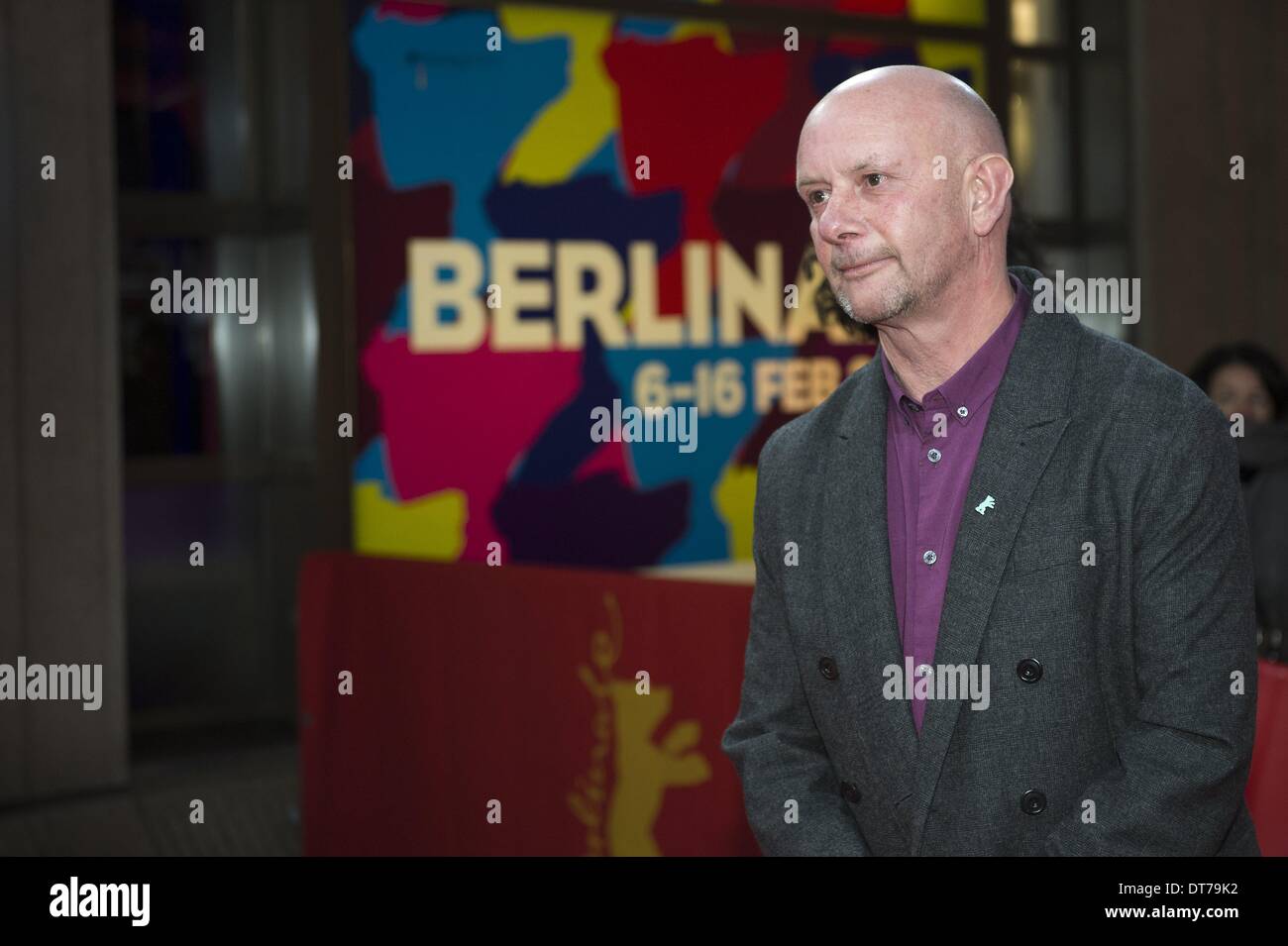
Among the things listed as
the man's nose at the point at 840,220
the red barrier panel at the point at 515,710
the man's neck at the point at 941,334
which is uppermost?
the man's nose at the point at 840,220

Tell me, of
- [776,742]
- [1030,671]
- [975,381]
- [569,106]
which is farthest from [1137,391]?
[569,106]

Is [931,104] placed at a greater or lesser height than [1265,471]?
greater

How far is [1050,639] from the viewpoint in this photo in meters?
1.59

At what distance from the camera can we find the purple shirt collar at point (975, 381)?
5.56 feet

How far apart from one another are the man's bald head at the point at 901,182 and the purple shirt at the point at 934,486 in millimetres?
Answer: 119

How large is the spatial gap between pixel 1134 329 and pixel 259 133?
4254 millimetres

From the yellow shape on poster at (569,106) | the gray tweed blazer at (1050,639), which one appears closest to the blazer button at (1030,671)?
the gray tweed blazer at (1050,639)

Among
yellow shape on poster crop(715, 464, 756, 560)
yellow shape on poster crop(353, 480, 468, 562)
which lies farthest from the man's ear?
yellow shape on poster crop(715, 464, 756, 560)

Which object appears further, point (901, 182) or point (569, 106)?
point (569, 106)

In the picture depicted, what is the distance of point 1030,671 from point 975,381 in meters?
0.32

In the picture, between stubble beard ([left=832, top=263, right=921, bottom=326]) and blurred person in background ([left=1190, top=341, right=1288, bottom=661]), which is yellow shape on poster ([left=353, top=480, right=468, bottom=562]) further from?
stubble beard ([left=832, top=263, right=921, bottom=326])

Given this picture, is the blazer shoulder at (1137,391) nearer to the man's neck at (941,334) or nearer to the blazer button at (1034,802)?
the man's neck at (941,334)

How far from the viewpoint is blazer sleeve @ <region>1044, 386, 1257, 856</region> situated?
153cm

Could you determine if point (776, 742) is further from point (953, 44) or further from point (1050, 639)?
point (953, 44)
